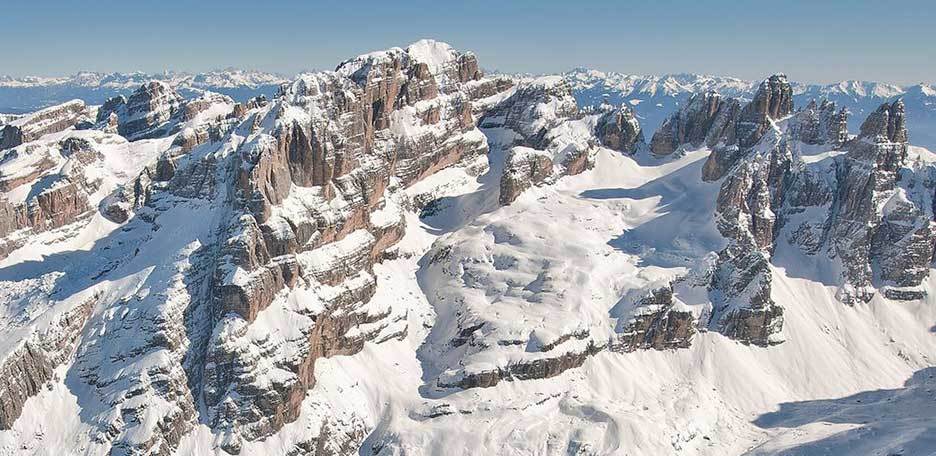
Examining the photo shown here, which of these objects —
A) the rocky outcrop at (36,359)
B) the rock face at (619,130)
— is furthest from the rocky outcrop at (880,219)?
the rocky outcrop at (36,359)

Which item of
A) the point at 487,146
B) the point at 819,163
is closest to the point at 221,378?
the point at 487,146

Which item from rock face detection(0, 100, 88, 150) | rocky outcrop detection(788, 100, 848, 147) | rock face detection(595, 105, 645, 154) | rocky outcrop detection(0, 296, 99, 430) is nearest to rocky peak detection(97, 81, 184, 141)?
rock face detection(0, 100, 88, 150)

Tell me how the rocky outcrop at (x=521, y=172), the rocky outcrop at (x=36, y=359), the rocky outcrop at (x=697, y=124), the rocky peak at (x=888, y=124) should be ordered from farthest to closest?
the rocky outcrop at (x=697, y=124), the rocky outcrop at (x=521, y=172), the rocky peak at (x=888, y=124), the rocky outcrop at (x=36, y=359)

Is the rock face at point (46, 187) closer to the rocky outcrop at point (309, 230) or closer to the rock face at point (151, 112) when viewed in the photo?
the rock face at point (151, 112)

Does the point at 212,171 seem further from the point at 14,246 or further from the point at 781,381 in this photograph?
the point at 781,381

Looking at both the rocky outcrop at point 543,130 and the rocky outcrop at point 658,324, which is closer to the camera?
the rocky outcrop at point 658,324

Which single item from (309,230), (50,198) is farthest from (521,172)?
(50,198)

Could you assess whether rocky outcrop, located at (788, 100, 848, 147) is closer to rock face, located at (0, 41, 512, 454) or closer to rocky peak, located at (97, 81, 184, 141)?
rock face, located at (0, 41, 512, 454)

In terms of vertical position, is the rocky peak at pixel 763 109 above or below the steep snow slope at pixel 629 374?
above
